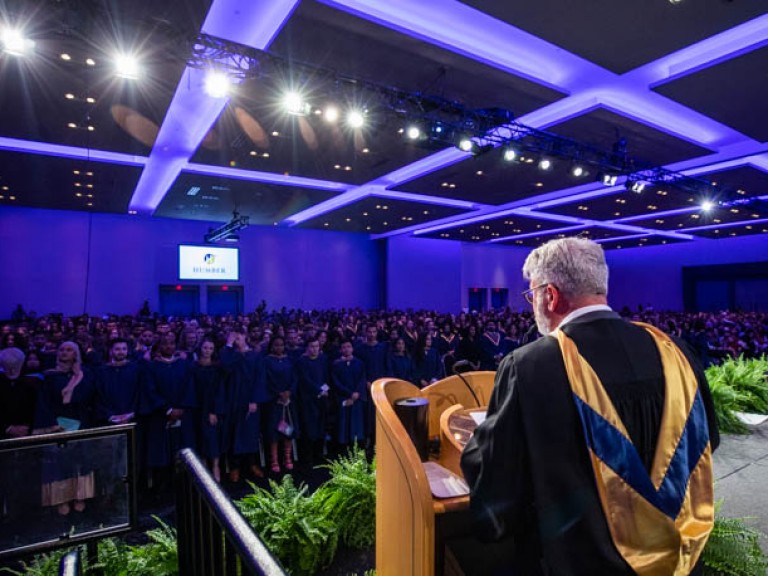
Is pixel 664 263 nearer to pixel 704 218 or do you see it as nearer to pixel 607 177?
pixel 704 218

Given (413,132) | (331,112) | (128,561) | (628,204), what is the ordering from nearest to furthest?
(128,561)
(331,112)
(413,132)
(628,204)

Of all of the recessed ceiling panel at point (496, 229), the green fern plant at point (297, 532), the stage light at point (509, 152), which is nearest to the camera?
the green fern plant at point (297, 532)

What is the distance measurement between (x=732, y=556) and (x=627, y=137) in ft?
26.4

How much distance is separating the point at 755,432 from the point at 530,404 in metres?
4.68

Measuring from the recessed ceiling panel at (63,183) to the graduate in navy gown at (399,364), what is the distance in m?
7.71

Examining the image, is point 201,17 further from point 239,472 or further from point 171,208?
point 171,208

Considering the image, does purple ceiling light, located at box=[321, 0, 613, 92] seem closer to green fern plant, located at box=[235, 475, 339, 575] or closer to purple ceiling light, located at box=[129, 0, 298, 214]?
purple ceiling light, located at box=[129, 0, 298, 214]

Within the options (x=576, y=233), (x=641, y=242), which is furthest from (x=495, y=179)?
(x=641, y=242)

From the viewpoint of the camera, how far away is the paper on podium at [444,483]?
1.55m

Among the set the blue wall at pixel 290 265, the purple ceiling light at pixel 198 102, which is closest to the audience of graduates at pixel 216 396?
the purple ceiling light at pixel 198 102

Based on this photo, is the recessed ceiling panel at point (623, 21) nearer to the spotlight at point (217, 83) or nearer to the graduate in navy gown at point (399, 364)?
the spotlight at point (217, 83)

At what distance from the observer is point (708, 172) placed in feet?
35.0

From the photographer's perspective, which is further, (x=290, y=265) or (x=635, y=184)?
(x=290, y=265)

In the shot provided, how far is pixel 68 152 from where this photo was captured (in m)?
9.26
